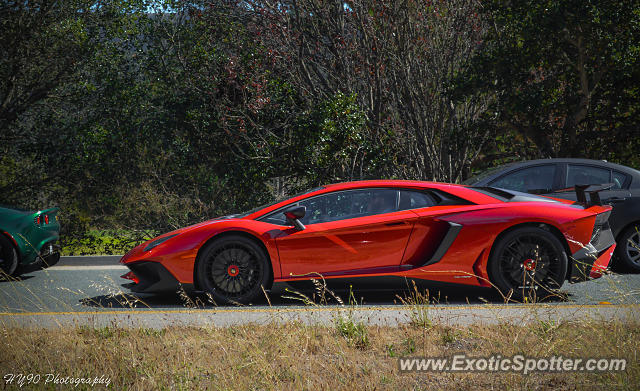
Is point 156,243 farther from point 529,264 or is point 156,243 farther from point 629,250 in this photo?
point 629,250

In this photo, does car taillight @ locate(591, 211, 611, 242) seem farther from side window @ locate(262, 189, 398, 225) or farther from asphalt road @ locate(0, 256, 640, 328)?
side window @ locate(262, 189, 398, 225)

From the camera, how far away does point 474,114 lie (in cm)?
1482

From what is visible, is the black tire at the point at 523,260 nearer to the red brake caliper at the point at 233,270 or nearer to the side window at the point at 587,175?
the red brake caliper at the point at 233,270

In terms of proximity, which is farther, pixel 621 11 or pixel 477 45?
pixel 477 45

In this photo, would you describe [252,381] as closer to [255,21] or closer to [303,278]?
[303,278]

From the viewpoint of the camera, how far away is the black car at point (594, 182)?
28.3 feet

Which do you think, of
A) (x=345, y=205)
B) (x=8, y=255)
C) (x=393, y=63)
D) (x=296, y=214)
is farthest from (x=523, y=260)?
(x=393, y=63)

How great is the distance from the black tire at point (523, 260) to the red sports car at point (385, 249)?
0.01 meters

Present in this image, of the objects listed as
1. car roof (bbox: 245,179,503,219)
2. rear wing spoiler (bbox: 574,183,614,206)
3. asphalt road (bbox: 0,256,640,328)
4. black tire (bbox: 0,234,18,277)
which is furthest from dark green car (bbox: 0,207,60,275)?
rear wing spoiler (bbox: 574,183,614,206)

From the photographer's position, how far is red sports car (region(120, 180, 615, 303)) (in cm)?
647

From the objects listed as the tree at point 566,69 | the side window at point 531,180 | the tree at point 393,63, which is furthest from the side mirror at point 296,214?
the tree at point 566,69

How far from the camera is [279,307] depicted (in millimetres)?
6512

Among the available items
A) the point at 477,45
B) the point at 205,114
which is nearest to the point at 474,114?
the point at 477,45

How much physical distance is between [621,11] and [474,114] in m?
4.11
